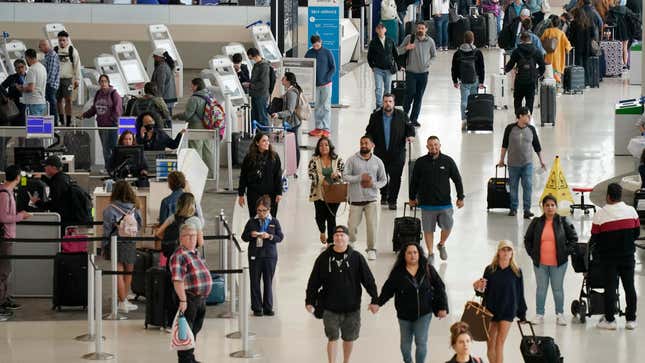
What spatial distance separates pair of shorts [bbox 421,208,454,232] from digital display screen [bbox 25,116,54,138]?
589 centimetres

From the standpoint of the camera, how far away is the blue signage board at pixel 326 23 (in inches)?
1230

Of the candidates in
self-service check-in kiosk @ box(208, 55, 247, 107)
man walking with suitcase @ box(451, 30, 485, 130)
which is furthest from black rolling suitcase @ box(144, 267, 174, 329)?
man walking with suitcase @ box(451, 30, 485, 130)

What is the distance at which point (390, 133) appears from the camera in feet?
67.3

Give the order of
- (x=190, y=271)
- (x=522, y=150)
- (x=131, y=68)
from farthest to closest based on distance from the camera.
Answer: (x=131, y=68)
(x=522, y=150)
(x=190, y=271)

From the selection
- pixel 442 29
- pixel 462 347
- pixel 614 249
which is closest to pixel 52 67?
pixel 614 249

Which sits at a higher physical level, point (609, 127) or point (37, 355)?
point (609, 127)

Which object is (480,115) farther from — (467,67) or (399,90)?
(399,90)

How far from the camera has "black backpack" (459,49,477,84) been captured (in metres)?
28.1

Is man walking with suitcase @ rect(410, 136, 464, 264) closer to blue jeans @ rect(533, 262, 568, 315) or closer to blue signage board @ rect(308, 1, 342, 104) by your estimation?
blue jeans @ rect(533, 262, 568, 315)

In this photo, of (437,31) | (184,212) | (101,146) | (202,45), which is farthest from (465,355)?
(437,31)

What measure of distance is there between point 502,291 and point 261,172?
202 inches

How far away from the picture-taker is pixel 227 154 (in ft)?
79.0

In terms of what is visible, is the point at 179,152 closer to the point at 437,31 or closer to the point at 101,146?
the point at 101,146

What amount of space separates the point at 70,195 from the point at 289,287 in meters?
2.52
